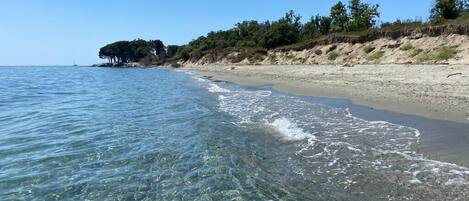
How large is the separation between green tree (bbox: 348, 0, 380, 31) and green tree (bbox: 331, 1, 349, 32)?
207cm

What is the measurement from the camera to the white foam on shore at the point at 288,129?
12.0 m

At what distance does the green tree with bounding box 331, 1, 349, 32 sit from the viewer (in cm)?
7579

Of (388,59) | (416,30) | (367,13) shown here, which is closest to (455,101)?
(388,59)

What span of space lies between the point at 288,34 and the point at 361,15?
43.8ft

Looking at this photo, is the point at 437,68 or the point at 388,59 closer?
the point at 437,68

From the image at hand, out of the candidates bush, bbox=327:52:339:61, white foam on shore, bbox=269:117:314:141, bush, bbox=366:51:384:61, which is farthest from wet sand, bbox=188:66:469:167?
bush, bbox=327:52:339:61

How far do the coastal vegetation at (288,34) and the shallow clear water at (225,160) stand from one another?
21722mm

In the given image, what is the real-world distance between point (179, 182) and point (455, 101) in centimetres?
1125

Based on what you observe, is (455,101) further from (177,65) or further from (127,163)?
Result: (177,65)

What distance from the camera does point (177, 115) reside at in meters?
17.8

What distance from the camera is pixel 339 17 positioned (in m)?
77.6

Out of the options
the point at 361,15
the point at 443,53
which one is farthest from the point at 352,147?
the point at 361,15

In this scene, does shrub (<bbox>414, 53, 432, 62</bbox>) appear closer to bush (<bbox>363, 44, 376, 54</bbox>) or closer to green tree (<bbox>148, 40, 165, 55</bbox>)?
bush (<bbox>363, 44, 376, 54</bbox>)

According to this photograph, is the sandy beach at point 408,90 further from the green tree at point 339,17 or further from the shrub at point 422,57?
the green tree at point 339,17
